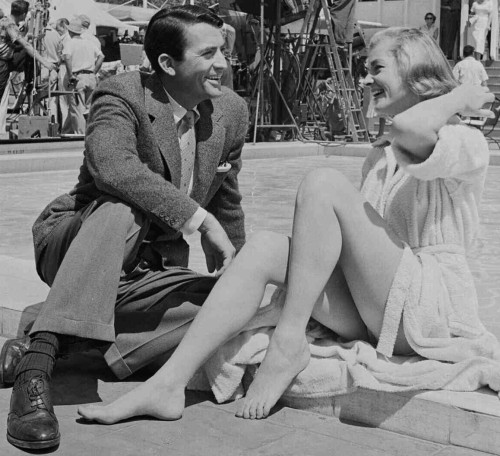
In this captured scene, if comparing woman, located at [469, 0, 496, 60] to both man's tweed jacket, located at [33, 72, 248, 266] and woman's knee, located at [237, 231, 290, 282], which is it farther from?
woman's knee, located at [237, 231, 290, 282]

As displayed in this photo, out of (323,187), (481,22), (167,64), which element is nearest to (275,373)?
(323,187)

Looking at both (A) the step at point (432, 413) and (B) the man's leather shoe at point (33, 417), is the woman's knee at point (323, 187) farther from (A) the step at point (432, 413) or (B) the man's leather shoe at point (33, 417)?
(B) the man's leather shoe at point (33, 417)

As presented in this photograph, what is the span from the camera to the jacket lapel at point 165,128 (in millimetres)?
3275

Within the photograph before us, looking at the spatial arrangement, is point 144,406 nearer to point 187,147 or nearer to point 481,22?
point 187,147

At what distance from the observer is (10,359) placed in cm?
321

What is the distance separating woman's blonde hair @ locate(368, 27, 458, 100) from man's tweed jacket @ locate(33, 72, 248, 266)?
29.8 inches

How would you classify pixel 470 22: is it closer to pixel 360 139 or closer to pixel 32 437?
pixel 360 139

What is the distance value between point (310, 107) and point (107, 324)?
14.1 meters

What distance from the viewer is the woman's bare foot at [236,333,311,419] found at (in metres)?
2.95

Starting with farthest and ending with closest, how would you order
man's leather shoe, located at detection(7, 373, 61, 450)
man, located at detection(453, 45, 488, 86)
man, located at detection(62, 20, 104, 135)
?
man, located at detection(453, 45, 488, 86) → man, located at detection(62, 20, 104, 135) → man's leather shoe, located at detection(7, 373, 61, 450)

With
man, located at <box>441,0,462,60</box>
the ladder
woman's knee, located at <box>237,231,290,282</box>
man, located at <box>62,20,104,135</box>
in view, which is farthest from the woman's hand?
man, located at <box>441,0,462,60</box>

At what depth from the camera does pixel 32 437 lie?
267 cm

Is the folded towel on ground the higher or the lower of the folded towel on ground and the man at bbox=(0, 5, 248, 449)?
the lower

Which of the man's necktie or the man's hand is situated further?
the man's necktie
